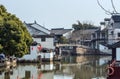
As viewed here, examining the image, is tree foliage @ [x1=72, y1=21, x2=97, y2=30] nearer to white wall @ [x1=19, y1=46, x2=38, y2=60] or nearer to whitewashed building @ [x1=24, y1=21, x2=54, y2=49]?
whitewashed building @ [x1=24, y1=21, x2=54, y2=49]

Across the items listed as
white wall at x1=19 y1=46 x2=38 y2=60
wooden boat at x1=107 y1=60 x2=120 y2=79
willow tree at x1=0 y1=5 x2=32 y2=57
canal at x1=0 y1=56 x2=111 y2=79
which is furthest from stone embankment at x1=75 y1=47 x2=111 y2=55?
wooden boat at x1=107 y1=60 x2=120 y2=79

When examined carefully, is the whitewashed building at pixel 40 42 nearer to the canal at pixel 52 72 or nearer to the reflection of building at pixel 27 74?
the canal at pixel 52 72

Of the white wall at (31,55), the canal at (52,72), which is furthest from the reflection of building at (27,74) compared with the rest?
the white wall at (31,55)

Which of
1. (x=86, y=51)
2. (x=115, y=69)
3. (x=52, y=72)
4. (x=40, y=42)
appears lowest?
(x=86, y=51)

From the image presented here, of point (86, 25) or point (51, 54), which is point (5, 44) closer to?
point (51, 54)

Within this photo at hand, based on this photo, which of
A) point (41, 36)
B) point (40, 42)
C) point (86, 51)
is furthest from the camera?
point (86, 51)

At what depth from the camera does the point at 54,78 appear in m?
23.4

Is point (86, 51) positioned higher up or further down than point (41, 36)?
further down

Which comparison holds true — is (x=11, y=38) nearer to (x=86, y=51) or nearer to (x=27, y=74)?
(x=27, y=74)

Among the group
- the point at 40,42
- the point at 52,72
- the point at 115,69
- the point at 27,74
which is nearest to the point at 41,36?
the point at 40,42

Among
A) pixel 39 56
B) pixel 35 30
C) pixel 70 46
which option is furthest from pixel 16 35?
pixel 70 46

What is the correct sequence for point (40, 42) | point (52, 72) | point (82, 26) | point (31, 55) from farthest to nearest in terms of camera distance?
1. point (82, 26)
2. point (40, 42)
3. point (31, 55)
4. point (52, 72)

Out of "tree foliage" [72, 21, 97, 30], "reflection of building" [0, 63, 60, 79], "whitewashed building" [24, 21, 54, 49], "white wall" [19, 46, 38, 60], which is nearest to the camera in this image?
"reflection of building" [0, 63, 60, 79]

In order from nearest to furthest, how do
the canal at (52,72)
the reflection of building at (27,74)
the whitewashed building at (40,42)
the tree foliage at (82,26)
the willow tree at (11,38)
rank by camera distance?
the reflection of building at (27,74)
the canal at (52,72)
the willow tree at (11,38)
the whitewashed building at (40,42)
the tree foliage at (82,26)
